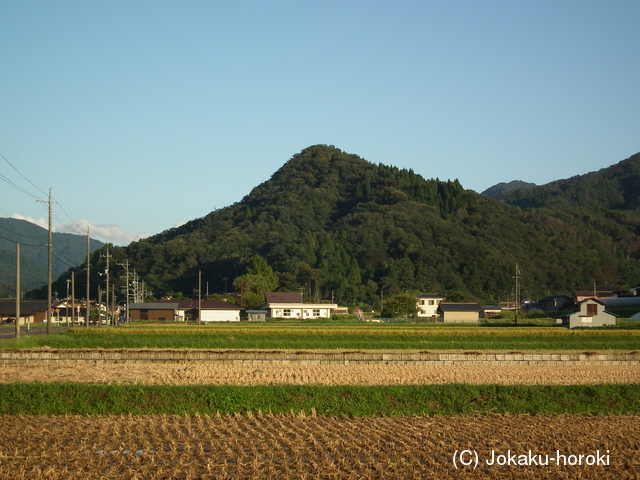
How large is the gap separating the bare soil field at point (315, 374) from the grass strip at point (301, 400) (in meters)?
2.21

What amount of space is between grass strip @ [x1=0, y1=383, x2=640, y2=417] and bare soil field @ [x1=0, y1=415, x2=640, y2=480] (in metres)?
0.81

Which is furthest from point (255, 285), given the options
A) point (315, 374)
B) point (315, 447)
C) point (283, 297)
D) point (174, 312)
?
point (315, 447)

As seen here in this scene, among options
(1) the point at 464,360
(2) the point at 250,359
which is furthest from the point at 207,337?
(1) the point at 464,360

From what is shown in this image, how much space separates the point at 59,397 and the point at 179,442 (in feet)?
18.0

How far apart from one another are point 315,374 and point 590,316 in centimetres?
4130

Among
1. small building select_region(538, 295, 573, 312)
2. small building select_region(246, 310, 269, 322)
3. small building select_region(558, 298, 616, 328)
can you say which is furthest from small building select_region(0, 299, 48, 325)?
small building select_region(538, 295, 573, 312)

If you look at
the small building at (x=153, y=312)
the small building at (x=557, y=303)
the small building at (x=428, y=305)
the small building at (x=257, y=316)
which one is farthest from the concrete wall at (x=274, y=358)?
the small building at (x=557, y=303)

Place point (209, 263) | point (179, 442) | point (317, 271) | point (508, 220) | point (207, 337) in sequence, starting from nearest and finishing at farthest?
point (179, 442), point (207, 337), point (317, 271), point (209, 263), point (508, 220)

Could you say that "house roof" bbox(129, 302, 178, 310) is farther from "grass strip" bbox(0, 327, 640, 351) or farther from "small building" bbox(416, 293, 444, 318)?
"grass strip" bbox(0, 327, 640, 351)

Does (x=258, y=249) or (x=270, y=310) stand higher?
(x=258, y=249)

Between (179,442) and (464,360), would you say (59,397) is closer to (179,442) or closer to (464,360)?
(179,442)

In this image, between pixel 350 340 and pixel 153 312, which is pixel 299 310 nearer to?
pixel 153 312

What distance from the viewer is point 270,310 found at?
3078 inches

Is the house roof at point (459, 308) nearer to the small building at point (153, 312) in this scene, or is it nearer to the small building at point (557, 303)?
the small building at point (557, 303)
